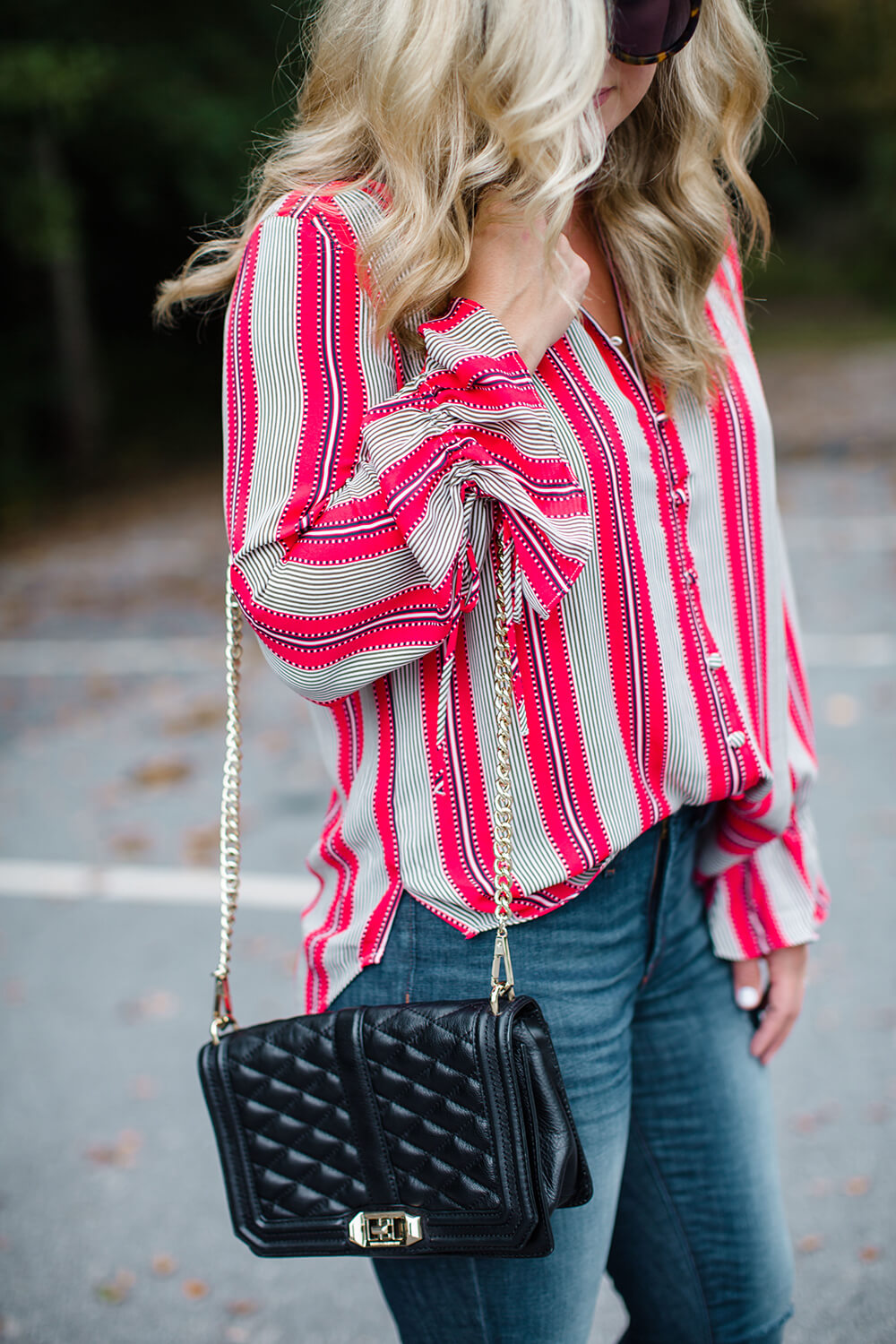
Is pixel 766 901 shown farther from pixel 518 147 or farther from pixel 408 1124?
pixel 518 147

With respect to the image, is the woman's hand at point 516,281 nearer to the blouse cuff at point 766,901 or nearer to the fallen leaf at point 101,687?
the blouse cuff at point 766,901

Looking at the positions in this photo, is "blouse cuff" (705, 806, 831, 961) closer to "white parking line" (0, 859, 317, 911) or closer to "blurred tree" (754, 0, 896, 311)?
"white parking line" (0, 859, 317, 911)

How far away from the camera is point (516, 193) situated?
114cm

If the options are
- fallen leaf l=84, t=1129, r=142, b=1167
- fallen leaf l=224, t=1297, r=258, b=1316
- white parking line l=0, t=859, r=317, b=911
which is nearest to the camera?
fallen leaf l=224, t=1297, r=258, b=1316

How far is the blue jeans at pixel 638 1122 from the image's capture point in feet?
4.13

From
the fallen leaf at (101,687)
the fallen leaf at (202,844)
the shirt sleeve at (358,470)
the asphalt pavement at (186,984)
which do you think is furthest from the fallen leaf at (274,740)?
the shirt sleeve at (358,470)

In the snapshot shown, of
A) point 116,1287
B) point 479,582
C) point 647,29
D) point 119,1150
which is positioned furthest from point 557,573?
point 119,1150

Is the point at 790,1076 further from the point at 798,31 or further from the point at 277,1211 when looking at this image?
the point at 798,31

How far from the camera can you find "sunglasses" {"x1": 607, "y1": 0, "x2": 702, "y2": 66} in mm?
1156

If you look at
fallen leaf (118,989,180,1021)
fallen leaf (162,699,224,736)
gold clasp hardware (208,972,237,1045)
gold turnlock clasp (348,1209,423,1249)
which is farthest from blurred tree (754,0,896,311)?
gold turnlock clasp (348,1209,423,1249)

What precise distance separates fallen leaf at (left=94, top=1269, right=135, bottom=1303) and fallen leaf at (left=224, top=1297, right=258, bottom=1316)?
23 cm

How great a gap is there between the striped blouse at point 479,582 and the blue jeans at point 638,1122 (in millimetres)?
51

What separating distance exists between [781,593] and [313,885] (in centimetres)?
267

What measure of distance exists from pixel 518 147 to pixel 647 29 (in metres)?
0.22
